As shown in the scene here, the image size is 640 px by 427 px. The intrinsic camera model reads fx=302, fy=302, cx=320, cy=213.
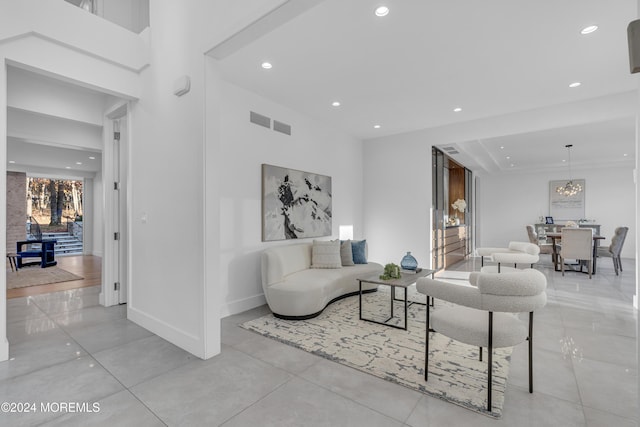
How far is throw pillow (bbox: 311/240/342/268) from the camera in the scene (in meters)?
4.75

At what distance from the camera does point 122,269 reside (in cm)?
432

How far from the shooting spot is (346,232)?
6.36 meters

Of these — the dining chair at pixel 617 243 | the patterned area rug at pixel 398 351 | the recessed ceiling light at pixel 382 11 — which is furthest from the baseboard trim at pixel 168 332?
the dining chair at pixel 617 243

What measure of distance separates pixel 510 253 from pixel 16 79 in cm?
731

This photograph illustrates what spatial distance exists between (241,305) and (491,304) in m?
3.18

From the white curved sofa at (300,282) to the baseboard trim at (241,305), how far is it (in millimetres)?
390

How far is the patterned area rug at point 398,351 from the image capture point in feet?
7.23

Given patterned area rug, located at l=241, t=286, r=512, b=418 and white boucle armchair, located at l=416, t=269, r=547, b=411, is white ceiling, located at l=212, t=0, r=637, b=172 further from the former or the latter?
patterned area rug, located at l=241, t=286, r=512, b=418

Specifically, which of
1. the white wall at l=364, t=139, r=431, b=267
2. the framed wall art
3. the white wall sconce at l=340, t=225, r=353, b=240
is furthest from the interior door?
the framed wall art

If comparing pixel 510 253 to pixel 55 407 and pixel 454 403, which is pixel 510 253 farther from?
pixel 55 407

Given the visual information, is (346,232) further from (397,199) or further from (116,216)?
(116,216)

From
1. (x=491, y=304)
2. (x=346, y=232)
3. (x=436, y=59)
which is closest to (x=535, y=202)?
(x=346, y=232)

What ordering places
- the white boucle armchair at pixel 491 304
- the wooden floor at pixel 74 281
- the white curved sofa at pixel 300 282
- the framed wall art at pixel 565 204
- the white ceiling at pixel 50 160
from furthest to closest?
the framed wall art at pixel 565 204 < the white ceiling at pixel 50 160 < the wooden floor at pixel 74 281 < the white curved sofa at pixel 300 282 < the white boucle armchair at pixel 491 304

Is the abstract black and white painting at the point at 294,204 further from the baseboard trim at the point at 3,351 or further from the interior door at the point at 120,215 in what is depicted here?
the baseboard trim at the point at 3,351
